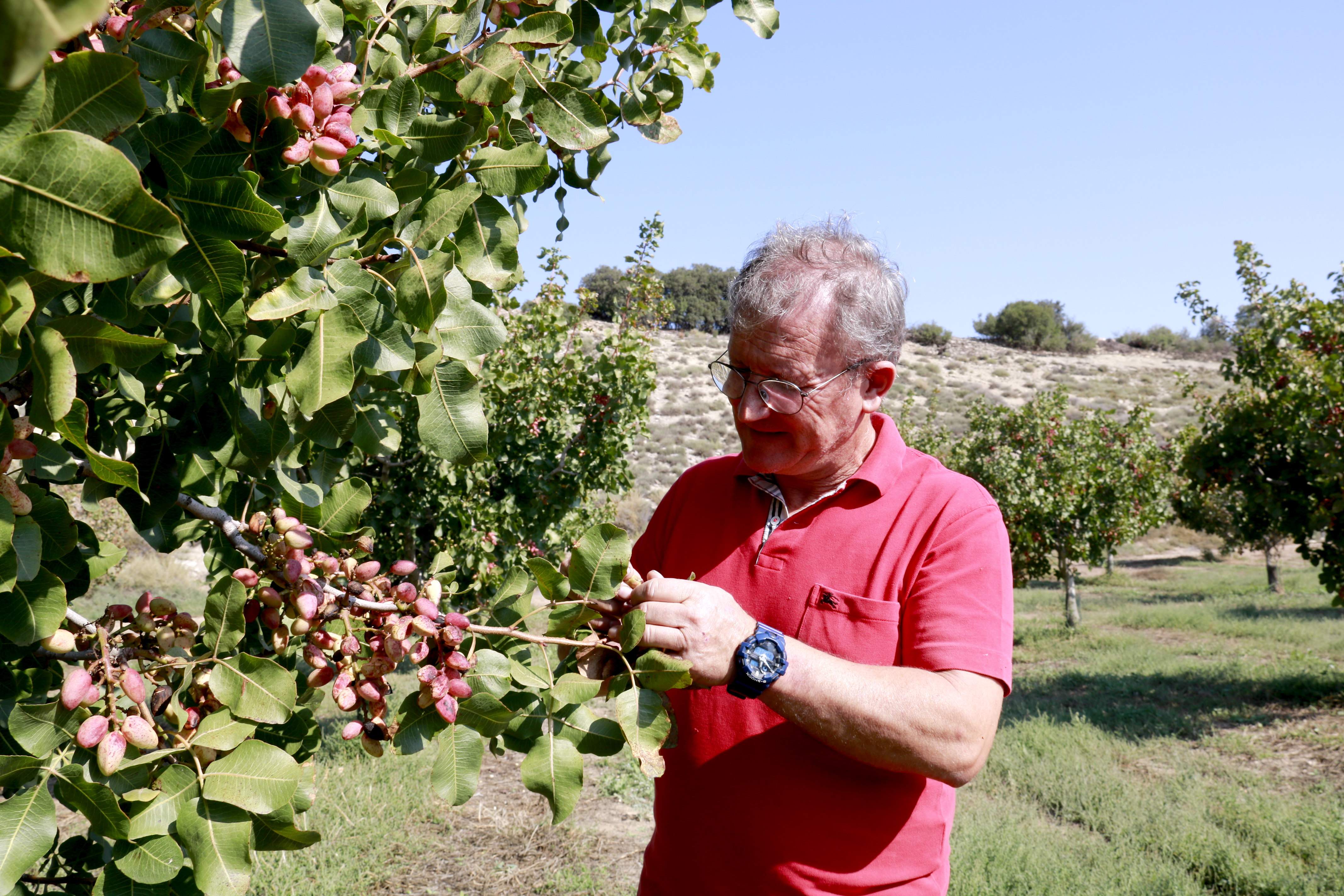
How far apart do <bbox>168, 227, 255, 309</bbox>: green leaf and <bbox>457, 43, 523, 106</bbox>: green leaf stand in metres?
0.36

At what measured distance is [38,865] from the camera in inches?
57.0

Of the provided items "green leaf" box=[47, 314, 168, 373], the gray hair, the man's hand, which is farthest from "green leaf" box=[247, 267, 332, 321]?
the gray hair

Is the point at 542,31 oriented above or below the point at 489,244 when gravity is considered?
above

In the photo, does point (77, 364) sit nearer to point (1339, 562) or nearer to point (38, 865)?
point (38, 865)

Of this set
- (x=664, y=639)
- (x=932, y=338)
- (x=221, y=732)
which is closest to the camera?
(x=221, y=732)

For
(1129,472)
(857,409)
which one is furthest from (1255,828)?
(1129,472)

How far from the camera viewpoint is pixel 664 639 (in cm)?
135

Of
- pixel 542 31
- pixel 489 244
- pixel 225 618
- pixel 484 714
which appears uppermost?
pixel 542 31

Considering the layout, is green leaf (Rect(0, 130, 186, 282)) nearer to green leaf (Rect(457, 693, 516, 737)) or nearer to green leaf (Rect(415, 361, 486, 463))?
green leaf (Rect(415, 361, 486, 463))

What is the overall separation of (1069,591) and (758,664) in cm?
1438

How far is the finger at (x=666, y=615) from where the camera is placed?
136 cm

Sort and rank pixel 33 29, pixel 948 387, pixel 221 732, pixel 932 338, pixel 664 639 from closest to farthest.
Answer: pixel 33 29
pixel 221 732
pixel 664 639
pixel 948 387
pixel 932 338

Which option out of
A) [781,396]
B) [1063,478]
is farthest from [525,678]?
[1063,478]

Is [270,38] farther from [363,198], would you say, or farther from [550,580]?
[550,580]
